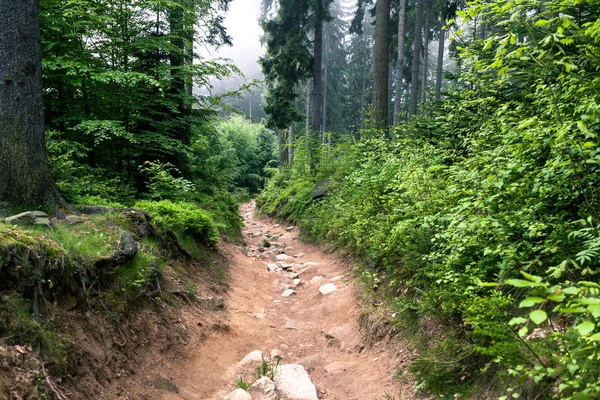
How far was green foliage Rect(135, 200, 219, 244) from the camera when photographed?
6789mm

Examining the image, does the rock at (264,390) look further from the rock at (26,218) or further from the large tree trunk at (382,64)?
the large tree trunk at (382,64)

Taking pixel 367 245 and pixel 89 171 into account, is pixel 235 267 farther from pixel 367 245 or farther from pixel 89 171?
pixel 89 171

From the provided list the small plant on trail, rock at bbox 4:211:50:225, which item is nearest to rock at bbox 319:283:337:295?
the small plant on trail

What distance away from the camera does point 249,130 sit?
1289 inches

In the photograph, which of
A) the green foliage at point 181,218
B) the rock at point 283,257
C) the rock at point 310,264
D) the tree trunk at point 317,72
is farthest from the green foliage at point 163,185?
the tree trunk at point 317,72

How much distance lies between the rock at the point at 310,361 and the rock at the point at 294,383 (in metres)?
0.21

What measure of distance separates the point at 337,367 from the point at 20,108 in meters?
5.45

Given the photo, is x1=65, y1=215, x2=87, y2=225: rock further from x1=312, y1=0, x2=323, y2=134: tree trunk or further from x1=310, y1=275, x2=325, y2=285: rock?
x1=312, y1=0, x2=323, y2=134: tree trunk

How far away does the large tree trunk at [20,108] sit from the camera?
4742 millimetres

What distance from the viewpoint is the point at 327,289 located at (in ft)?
23.4

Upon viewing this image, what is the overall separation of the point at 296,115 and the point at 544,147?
54.7 ft

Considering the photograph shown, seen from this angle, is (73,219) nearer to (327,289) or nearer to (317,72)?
(327,289)

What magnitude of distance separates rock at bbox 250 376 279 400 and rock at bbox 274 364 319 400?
91 millimetres

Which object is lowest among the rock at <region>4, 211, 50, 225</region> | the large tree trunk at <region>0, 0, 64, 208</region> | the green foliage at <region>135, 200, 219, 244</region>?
the green foliage at <region>135, 200, 219, 244</region>
